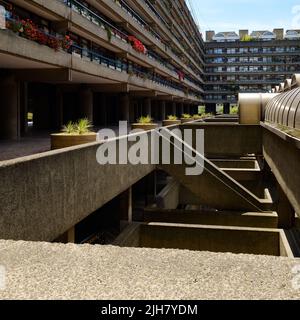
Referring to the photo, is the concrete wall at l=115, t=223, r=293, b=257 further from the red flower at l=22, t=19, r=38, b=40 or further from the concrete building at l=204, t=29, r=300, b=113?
the concrete building at l=204, t=29, r=300, b=113

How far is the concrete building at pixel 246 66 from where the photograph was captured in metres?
117

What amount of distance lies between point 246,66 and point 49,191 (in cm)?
11926

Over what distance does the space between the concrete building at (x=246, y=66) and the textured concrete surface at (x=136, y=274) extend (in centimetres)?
A: 11834

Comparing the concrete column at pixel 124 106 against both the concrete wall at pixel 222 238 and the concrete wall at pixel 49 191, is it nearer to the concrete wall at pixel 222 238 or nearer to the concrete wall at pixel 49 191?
the concrete wall at pixel 222 238

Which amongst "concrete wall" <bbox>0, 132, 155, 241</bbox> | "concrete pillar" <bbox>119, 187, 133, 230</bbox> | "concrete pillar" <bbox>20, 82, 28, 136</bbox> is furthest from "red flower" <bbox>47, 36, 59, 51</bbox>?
"concrete wall" <bbox>0, 132, 155, 241</bbox>

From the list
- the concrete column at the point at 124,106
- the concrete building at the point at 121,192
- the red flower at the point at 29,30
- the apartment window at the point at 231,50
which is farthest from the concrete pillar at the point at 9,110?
the apartment window at the point at 231,50

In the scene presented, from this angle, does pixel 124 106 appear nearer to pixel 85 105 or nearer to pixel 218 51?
pixel 85 105

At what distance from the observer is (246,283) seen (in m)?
4.09

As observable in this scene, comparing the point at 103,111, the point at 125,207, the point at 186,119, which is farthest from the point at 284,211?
the point at 103,111

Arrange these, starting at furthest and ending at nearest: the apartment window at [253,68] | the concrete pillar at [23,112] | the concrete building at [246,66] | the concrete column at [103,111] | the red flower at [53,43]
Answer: the apartment window at [253,68]
the concrete building at [246,66]
the concrete column at [103,111]
the concrete pillar at [23,112]
the red flower at [53,43]

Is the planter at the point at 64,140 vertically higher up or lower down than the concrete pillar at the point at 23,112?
lower down

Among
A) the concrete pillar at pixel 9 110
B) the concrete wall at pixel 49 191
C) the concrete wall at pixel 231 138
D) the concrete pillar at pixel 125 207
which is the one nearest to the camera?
the concrete wall at pixel 49 191

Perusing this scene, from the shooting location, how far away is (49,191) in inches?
346
